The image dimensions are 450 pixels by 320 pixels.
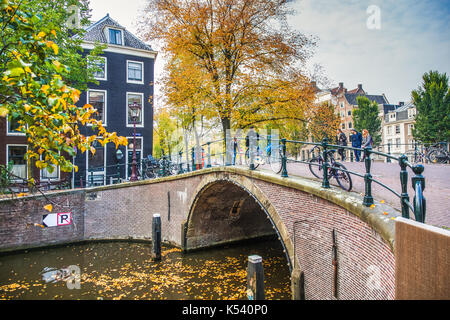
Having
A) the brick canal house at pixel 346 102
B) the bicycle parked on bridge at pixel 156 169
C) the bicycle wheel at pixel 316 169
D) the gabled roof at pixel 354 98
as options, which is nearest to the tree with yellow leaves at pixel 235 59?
the bicycle parked on bridge at pixel 156 169

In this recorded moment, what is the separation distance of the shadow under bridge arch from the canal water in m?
0.56

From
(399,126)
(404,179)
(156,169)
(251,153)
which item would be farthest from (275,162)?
(399,126)

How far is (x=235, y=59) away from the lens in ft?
41.2

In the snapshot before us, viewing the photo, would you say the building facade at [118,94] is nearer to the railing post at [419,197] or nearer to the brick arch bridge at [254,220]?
the brick arch bridge at [254,220]

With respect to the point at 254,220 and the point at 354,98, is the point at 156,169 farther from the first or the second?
the point at 354,98

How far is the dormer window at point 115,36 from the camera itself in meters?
19.5

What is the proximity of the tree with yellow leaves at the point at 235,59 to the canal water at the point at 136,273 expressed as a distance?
5.76 metres

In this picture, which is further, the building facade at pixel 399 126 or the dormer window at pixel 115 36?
the building facade at pixel 399 126

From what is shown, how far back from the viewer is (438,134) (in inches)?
922

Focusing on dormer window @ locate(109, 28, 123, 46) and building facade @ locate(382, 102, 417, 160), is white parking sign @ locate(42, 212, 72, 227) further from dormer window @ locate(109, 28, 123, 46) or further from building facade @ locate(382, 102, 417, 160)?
building facade @ locate(382, 102, 417, 160)

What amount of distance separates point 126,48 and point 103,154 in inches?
286

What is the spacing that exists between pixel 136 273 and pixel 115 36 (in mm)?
16506
